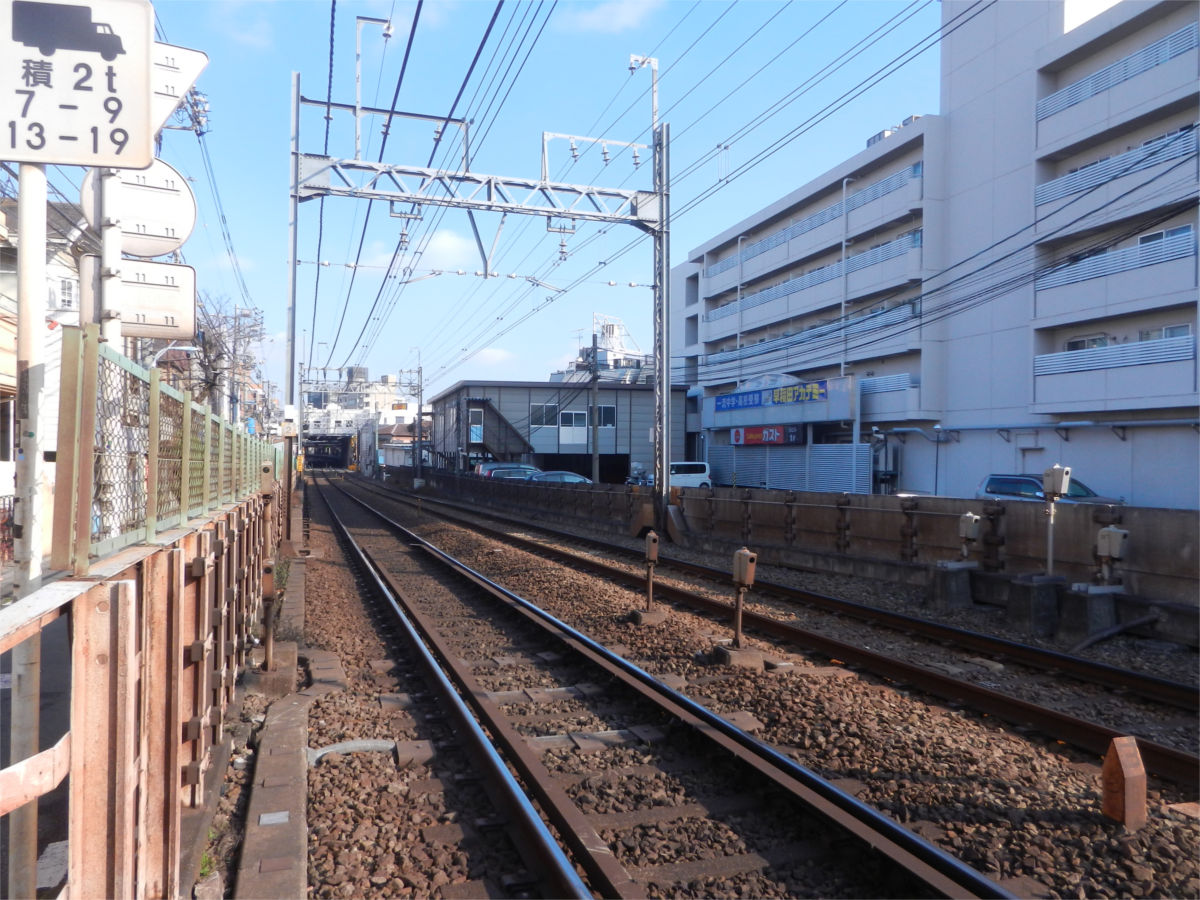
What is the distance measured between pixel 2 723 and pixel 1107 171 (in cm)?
3064

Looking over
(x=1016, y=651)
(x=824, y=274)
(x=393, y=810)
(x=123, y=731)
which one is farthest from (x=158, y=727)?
(x=824, y=274)

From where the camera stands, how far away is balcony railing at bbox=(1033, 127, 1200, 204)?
2389cm

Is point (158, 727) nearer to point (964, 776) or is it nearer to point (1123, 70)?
point (964, 776)

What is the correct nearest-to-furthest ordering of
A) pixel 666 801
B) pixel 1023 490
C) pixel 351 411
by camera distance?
pixel 666 801, pixel 1023 490, pixel 351 411

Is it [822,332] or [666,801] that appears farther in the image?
[822,332]

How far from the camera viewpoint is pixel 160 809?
11.2 ft

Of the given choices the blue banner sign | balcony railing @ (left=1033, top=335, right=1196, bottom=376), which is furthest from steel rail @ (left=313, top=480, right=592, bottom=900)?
the blue banner sign

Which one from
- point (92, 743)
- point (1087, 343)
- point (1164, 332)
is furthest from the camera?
point (1087, 343)

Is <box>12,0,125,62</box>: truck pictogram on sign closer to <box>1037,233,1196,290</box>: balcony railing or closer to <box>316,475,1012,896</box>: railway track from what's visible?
<box>316,475,1012,896</box>: railway track

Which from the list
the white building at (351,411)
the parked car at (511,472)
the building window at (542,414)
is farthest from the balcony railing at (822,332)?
the white building at (351,411)

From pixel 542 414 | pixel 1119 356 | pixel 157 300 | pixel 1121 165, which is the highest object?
pixel 1121 165

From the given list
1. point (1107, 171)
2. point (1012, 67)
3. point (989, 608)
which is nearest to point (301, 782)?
point (989, 608)

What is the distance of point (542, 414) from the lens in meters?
56.8

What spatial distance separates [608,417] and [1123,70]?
34.9m
